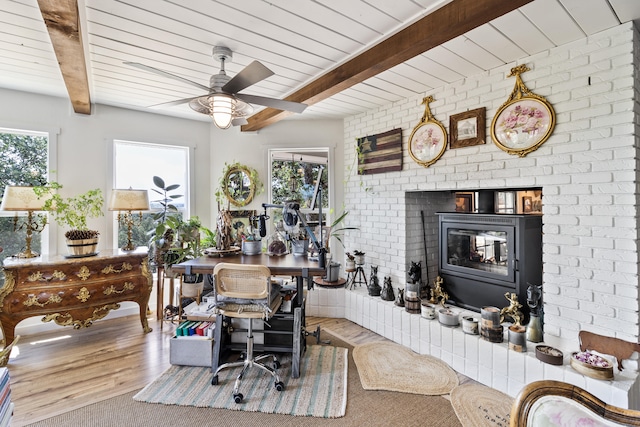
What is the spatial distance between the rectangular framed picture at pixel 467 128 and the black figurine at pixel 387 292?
150 centimetres

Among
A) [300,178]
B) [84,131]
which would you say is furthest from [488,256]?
[84,131]

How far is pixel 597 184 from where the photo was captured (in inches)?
77.4

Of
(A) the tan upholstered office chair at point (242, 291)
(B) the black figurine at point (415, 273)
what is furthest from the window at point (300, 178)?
(A) the tan upholstered office chair at point (242, 291)

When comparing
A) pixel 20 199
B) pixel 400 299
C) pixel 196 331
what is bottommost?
pixel 196 331

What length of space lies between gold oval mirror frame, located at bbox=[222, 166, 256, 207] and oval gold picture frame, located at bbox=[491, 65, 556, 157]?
290cm

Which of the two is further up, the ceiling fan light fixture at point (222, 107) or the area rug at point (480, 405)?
the ceiling fan light fixture at point (222, 107)

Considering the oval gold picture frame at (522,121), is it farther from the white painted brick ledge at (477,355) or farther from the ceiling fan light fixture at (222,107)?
the ceiling fan light fixture at (222,107)

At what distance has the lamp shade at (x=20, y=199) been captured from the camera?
105 inches

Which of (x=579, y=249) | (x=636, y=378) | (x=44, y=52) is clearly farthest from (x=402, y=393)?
(x=44, y=52)

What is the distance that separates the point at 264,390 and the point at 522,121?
9.05 feet

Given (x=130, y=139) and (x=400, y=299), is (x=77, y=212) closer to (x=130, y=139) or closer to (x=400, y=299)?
(x=130, y=139)

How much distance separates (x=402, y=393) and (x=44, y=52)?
12.1ft

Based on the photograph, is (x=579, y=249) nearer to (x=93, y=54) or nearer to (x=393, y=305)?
(x=393, y=305)

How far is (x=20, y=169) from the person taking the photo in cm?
317
